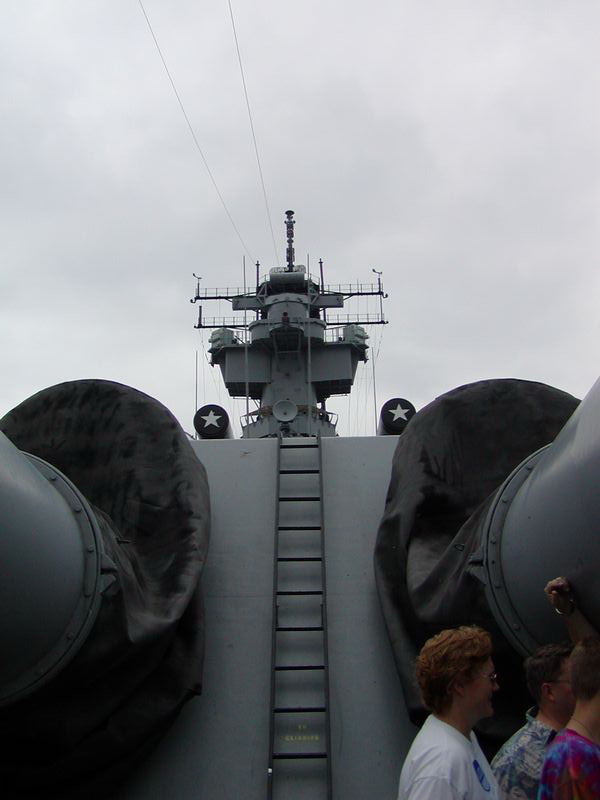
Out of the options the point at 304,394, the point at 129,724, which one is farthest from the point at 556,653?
the point at 304,394

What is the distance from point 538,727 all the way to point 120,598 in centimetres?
149

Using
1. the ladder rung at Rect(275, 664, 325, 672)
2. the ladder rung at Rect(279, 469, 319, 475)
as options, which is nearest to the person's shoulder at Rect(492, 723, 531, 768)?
the ladder rung at Rect(275, 664, 325, 672)

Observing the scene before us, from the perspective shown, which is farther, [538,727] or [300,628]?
[300,628]

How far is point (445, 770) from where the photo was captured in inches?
76.3

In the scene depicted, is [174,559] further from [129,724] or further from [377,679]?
[377,679]

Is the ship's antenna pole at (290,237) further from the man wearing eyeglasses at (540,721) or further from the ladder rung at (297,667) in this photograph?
the man wearing eyeglasses at (540,721)

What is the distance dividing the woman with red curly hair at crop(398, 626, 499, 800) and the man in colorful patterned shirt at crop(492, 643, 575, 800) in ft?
0.81

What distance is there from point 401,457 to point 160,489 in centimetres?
116

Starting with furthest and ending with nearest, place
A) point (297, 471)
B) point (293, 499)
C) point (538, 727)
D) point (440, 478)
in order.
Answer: point (297, 471), point (293, 499), point (440, 478), point (538, 727)

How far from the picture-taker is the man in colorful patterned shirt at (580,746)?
1924 mm

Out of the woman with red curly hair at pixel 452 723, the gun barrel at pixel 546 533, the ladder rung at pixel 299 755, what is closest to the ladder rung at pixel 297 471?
the ladder rung at pixel 299 755

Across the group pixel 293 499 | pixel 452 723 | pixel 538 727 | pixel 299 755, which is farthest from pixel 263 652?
pixel 452 723

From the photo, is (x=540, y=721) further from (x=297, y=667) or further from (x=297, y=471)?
(x=297, y=471)

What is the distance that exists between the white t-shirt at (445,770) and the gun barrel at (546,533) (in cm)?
55
